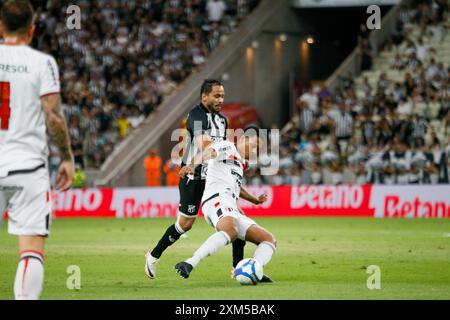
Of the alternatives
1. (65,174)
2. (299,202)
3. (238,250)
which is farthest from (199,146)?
(299,202)

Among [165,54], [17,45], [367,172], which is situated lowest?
[367,172]

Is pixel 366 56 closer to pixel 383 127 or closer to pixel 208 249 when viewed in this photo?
pixel 383 127

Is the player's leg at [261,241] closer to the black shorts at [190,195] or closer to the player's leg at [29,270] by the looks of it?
the black shorts at [190,195]

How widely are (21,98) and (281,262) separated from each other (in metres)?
8.69

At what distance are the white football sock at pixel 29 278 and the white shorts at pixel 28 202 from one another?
0.70 ft

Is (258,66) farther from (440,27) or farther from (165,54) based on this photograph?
(440,27)

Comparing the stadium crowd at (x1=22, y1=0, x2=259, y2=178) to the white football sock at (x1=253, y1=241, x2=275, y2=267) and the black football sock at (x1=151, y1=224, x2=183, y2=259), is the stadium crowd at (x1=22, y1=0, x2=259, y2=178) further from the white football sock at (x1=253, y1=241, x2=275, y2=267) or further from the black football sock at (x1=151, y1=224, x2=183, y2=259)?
the white football sock at (x1=253, y1=241, x2=275, y2=267)

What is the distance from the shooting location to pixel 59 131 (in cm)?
865

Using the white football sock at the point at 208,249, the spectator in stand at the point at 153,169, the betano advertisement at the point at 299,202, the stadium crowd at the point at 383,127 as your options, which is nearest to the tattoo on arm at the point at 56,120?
the white football sock at the point at 208,249

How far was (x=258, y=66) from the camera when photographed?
43.6m

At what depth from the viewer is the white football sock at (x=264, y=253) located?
12.9 m

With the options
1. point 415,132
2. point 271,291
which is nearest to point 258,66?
point 415,132
